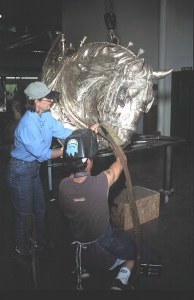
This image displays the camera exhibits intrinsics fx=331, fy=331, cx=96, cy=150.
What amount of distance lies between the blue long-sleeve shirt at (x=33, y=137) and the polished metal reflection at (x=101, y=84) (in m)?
0.45

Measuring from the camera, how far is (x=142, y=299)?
2.14m

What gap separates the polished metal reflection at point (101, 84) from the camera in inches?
116

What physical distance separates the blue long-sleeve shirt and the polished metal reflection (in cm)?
45

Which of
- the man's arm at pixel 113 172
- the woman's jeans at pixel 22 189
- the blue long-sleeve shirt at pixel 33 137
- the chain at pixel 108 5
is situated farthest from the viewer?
the chain at pixel 108 5

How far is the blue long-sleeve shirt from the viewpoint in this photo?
269 cm

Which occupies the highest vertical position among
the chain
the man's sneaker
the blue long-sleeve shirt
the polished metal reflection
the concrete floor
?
the chain

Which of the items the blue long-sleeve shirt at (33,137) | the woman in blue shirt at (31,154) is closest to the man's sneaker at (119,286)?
the woman in blue shirt at (31,154)

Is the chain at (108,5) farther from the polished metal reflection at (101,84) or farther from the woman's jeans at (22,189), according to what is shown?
the woman's jeans at (22,189)

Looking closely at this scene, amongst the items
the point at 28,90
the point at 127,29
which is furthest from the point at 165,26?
the point at 28,90

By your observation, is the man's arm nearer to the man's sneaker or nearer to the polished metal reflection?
the polished metal reflection

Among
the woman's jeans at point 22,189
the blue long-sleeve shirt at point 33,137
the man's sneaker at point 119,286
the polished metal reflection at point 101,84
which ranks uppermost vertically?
the polished metal reflection at point 101,84

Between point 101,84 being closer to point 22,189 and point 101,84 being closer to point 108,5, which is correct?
point 108,5

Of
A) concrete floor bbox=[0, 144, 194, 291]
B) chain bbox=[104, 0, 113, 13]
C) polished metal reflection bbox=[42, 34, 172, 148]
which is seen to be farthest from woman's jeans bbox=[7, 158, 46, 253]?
chain bbox=[104, 0, 113, 13]

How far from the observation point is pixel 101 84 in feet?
10.3
